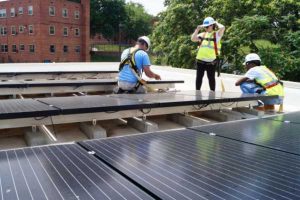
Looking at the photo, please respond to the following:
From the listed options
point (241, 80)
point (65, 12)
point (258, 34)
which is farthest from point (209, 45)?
point (65, 12)

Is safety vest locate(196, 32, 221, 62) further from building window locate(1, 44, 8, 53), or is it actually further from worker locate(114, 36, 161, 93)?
building window locate(1, 44, 8, 53)

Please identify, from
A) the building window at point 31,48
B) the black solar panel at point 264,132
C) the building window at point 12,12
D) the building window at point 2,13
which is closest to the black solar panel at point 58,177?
the black solar panel at point 264,132

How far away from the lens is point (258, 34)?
17828mm

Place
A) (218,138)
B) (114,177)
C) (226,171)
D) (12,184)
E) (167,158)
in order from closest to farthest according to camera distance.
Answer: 1. (12,184)
2. (114,177)
3. (226,171)
4. (167,158)
5. (218,138)

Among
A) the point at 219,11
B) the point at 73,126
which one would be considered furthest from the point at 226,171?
the point at 219,11

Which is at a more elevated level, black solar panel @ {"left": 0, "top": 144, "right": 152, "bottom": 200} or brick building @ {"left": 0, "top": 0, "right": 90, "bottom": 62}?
brick building @ {"left": 0, "top": 0, "right": 90, "bottom": 62}

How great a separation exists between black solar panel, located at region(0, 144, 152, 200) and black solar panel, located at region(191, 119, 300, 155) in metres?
1.53

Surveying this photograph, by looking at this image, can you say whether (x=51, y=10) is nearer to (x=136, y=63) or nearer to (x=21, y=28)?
(x=21, y=28)

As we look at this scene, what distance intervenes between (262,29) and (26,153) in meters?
17.3

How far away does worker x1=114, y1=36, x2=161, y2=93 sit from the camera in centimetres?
655

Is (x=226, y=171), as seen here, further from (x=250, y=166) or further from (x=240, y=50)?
(x=240, y=50)

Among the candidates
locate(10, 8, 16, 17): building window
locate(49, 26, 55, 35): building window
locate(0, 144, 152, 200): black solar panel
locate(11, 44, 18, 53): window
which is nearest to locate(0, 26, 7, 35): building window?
locate(10, 8, 16, 17): building window

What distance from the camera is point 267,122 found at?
4.22 meters

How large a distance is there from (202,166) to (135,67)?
14.4 feet
